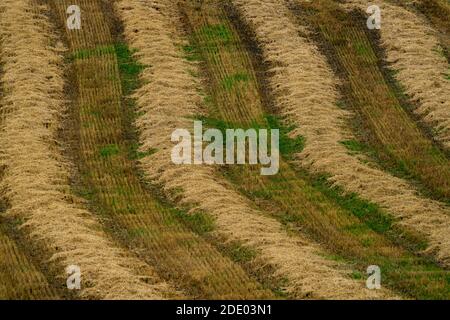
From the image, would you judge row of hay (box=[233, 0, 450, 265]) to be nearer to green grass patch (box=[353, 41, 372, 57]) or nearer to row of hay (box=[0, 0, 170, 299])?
green grass patch (box=[353, 41, 372, 57])

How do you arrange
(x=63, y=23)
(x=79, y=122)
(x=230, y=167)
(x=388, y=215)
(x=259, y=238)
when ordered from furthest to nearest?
(x=63, y=23) < (x=79, y=122) < (x=230, y=167) < (x=388, y=215) < (x=259, y=238)

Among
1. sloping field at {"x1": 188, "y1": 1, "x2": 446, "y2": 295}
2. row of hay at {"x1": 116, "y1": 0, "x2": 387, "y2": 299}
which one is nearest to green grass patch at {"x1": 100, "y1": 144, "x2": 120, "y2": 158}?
row of hay at {"x1": 116, "y1": 0, "x2": 387, "y2": 299}

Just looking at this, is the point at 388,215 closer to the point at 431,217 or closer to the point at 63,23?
the point at 431,217

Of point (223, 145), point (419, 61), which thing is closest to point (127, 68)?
point (223, 145)

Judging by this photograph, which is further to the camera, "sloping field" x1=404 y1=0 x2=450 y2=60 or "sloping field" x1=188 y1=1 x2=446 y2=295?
"sloping field" x1=404 y1=0 x2=450 y2=60
